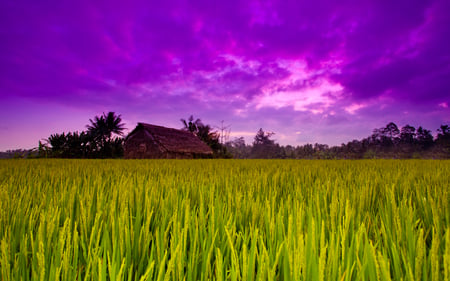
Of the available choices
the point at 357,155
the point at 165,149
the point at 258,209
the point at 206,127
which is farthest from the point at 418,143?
the point at 258,209

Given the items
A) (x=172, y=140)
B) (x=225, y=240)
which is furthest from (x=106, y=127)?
(x=225, y=240)

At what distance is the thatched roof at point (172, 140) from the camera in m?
19.2

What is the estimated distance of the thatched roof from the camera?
19.2 meters

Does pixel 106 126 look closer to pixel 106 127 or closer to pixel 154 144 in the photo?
pixel 106 127

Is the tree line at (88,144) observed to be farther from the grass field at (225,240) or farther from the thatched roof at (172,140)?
the grass field at (225,240)

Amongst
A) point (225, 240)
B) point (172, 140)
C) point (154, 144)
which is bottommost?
point (225, 240)

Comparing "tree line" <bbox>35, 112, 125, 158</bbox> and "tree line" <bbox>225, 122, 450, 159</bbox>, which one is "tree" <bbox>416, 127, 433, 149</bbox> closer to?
"tree line" <bbox>225, 122, 450, 159</bbox>

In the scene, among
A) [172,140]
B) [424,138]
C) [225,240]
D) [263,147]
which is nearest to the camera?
[225,240]

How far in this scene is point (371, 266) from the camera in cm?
50

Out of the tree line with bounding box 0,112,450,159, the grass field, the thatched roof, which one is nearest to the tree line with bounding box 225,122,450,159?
the tree line with bounding box 0,112,450,159

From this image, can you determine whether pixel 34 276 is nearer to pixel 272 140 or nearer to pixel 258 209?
pixel 258 209

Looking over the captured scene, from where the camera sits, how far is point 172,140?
2073 centimetres

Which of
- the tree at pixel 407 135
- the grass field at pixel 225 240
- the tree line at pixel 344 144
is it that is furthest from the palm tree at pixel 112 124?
the tree at pixel 407 135

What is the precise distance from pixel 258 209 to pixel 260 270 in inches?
22.5
